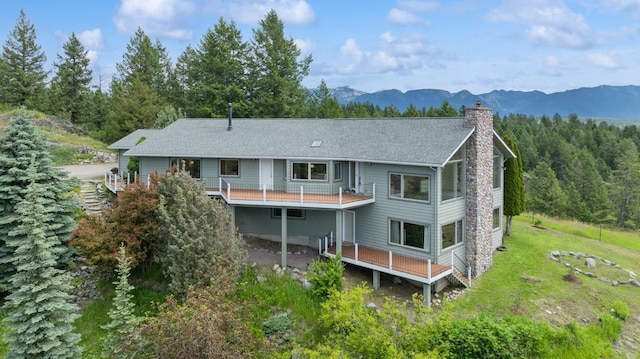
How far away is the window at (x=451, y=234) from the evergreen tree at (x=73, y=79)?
178 ft

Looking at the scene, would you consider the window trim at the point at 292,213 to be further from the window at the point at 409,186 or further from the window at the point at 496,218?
the window at the point at 496,218

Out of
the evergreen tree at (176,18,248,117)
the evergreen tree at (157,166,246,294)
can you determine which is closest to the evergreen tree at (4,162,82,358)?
the evergreen tree at (157,166,246,294)

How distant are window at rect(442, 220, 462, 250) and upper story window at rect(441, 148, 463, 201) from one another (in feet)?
4.48

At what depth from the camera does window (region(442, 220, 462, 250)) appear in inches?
711

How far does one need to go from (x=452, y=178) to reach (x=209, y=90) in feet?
103

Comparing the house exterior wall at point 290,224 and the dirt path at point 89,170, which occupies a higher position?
the dirt path at point 89,170

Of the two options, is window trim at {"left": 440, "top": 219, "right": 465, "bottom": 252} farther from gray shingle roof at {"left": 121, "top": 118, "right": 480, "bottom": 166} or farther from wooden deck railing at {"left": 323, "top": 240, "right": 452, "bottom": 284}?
gray shingle roof at {"left": 121, "top": 118, "right": 480, "bottom": 166}

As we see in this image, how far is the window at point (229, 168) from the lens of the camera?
70.8 ft

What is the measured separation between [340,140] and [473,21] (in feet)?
58.6

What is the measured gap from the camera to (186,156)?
70.5 ft

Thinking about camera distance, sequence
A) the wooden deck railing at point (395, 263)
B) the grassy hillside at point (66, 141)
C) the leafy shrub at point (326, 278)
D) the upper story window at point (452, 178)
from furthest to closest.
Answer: the grassy hillside at point (66, 141) → the upper story window at point (452, 178) → the wooden deck railing at point (395, 263) → the leafy shrub at point (326, 278)

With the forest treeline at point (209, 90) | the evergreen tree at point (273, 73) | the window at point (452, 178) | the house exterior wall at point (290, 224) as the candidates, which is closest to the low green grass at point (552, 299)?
the window at point (452, 178)

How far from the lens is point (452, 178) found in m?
18.4

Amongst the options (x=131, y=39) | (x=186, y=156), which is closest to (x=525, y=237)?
(x=186, y=156)
